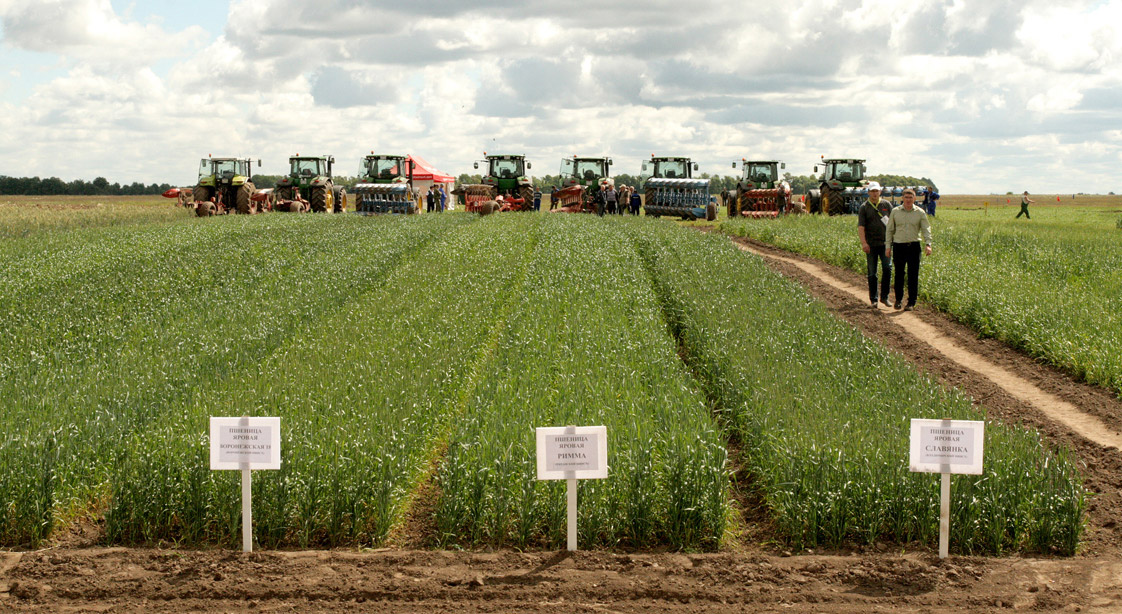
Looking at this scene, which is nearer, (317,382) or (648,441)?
(648,441)

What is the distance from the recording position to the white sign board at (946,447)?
5.86 meters

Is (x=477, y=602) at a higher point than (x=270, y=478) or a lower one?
lower

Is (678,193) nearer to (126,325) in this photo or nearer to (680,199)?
(680,199)

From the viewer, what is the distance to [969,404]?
8.53m

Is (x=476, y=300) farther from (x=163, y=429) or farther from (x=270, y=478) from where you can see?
(x=270, y=478)

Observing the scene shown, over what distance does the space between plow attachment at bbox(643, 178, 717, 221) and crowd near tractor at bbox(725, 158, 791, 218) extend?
168 cm

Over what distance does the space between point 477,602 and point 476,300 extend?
9.29 m

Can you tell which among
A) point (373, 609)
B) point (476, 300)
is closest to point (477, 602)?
point (373, 609)

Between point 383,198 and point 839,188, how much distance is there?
18272 millimetres

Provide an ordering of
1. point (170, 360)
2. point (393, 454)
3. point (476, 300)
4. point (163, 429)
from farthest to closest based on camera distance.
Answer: point (476, 300) → point (170, 360) → point (163, 429) → point (393, 454)

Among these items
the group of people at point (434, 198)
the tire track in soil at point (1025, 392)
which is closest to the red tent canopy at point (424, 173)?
the group of people at point (434, 198)

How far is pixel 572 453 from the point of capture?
19.2ft

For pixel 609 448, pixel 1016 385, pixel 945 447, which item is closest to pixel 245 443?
pixel 609 448

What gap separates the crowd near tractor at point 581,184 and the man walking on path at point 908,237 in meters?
24.6
